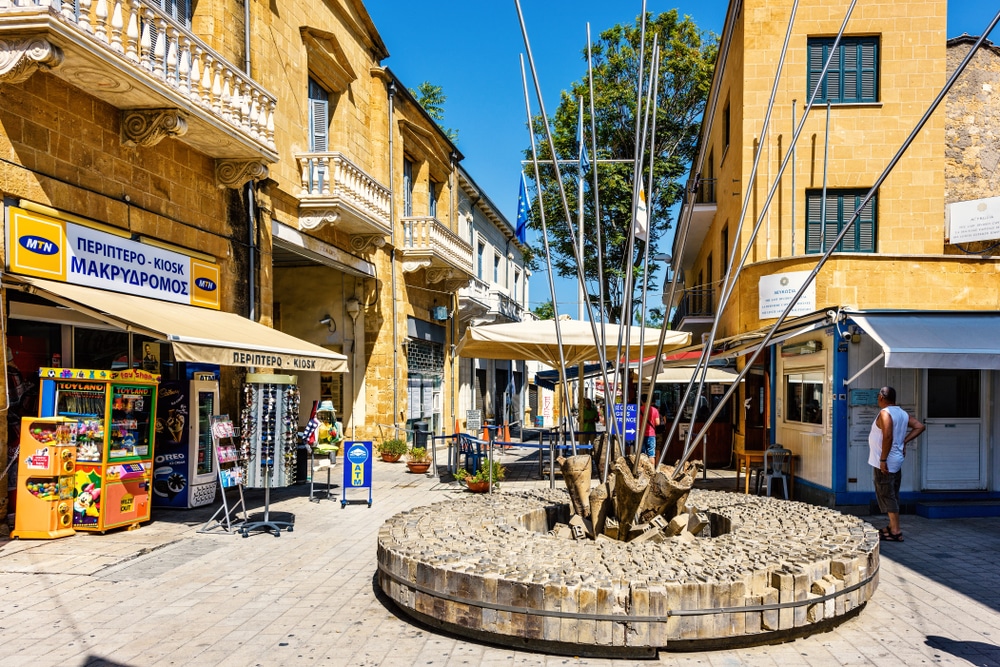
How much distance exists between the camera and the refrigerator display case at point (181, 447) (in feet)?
31.7

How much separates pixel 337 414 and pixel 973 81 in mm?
15667

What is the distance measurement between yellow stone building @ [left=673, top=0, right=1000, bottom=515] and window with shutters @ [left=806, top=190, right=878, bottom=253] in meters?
0.03

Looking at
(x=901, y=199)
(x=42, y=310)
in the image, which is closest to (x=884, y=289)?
(x=901, y=199)

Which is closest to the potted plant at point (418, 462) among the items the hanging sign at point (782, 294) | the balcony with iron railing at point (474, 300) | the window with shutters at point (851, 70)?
the hanging sign at point (782, 294)

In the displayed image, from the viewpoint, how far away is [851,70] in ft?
49.2

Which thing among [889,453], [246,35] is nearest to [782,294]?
[889,453]

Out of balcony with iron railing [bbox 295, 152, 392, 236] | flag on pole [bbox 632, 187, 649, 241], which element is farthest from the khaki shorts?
balcony with iron railing [bbox 295, 152, 392, 236]

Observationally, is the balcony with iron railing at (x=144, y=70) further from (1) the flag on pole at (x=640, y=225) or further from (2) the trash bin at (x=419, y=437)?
(2) the trash bin at (x=419, y=437)

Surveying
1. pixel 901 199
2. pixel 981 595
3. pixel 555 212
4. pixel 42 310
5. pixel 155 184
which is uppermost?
pixel 555 212

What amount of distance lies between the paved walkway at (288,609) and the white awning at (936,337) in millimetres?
2007

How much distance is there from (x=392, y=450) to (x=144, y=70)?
1000 centimetres

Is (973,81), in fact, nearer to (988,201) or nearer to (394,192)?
(988,201)

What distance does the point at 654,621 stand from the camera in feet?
15.1

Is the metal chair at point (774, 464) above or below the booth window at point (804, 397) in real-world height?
below
